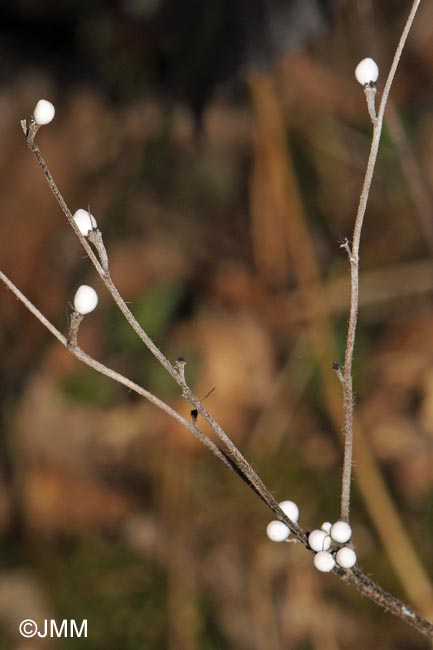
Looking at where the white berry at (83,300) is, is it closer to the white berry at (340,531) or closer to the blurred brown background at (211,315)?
the white berry at (340,531)

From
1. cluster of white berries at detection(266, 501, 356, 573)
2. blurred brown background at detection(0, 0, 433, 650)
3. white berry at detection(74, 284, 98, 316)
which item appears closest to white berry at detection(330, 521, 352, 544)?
cluster of white berries at detection(266, 501, 356, 573)

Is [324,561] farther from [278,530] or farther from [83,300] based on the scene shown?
[83,300]

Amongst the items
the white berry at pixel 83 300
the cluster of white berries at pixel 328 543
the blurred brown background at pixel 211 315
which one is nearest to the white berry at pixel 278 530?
the cluster of white berries at pixel 328 543

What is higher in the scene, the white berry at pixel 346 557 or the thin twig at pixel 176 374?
the thin twig at pixel 176 374

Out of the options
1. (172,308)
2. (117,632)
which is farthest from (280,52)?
(117,632)

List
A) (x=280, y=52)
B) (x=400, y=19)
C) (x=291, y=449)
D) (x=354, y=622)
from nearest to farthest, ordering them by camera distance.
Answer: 1. (x=280, y=52)
2. (x=354, y=622)
3. (x=291, y=449)
4. (x=400, y=19)

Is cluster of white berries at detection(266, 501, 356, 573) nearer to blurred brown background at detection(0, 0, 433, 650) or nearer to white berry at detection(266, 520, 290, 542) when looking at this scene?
white berry at detection(266, 520, 290, 542)

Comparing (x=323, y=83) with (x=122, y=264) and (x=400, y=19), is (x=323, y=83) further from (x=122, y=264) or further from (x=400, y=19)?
(x=122, y=264)

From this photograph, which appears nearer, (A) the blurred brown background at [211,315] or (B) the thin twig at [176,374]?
(B) the thin twig at [176,374]
